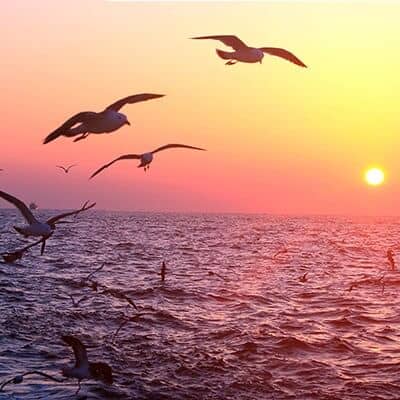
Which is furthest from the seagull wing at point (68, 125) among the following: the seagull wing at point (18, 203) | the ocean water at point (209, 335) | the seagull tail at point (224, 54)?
the ocean water at point (209, 335)

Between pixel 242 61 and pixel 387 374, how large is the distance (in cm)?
976

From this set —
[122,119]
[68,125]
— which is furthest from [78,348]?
[68,125]

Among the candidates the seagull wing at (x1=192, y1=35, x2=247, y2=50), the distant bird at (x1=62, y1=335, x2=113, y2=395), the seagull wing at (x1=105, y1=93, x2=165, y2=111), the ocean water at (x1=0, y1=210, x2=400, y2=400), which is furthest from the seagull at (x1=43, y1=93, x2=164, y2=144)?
the ocean water at (x1=0, y1=210, x2=400, y2=400)

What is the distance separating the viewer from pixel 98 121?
34.7 ft

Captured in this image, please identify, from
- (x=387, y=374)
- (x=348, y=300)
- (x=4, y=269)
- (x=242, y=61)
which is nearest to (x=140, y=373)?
(x=387, y=374)

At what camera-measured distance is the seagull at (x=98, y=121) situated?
945cm

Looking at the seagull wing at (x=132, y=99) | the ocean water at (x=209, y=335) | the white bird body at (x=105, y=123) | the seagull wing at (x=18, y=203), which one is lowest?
the ocean water at (x=209, y=335)

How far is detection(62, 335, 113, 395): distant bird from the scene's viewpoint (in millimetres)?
12722

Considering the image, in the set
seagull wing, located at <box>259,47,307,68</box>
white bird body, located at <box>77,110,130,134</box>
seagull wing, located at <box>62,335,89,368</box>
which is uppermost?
seagull wing, located at <box>259,47,307,68</box>

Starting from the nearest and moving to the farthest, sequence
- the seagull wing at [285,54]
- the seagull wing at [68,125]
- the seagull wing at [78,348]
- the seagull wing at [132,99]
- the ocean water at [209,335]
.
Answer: the seagull wing at [68,125]
the seagull wing at [132,99]
the seagull wing at [78,348]
the seagull wing at [285,54]
the ocean water at [209,335]

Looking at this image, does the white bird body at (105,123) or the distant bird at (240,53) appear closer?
the white bird body at (105,123)

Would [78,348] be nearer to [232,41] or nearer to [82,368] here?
[82,368]

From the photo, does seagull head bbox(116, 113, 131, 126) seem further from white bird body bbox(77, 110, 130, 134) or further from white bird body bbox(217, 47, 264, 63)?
white bird body bbox(217, 47, 264, 63)

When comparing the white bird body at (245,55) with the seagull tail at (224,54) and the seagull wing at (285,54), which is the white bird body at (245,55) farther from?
the seagull wing at (285,54)
